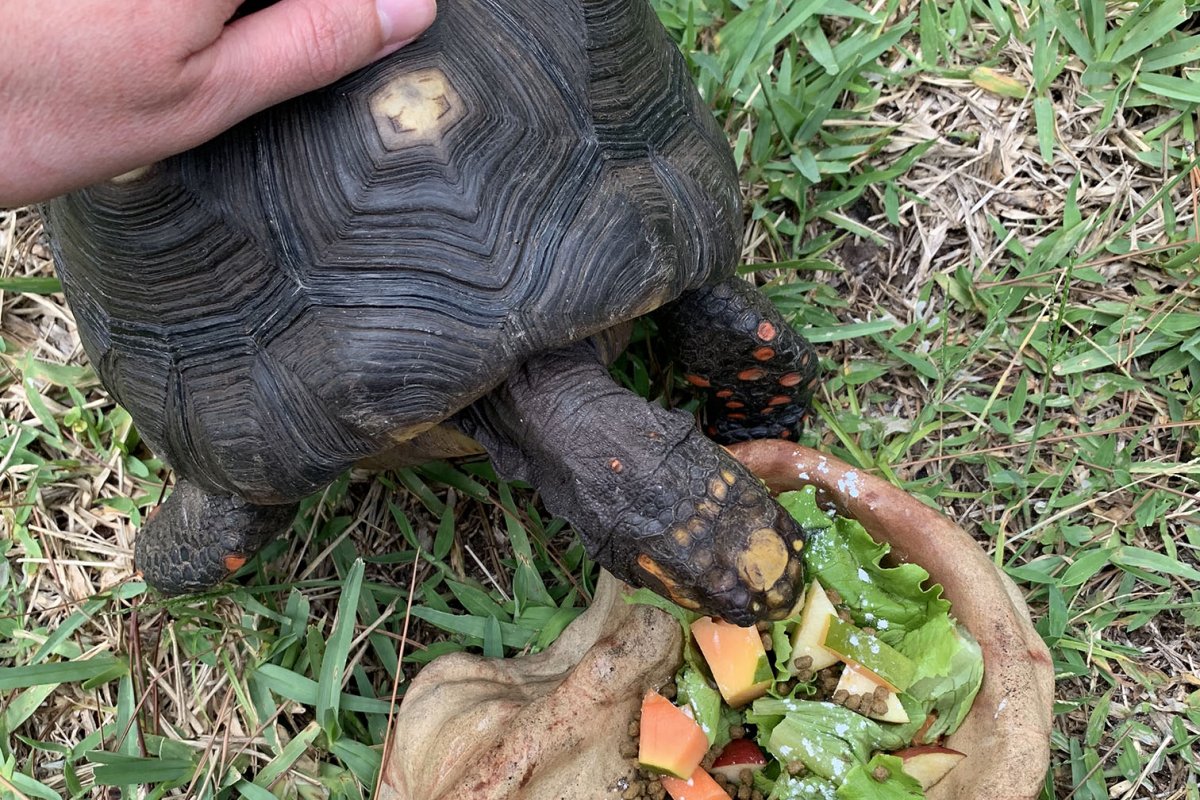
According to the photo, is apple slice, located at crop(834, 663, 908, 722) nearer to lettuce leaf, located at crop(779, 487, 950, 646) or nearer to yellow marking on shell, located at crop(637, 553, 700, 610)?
lettuce leaf, located at crop(779, 487, 950, 646)

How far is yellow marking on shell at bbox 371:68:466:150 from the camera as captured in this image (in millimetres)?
1747

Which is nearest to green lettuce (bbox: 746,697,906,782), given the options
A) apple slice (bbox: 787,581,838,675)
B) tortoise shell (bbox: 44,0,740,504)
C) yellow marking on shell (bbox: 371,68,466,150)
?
apple slice (bbox: 787,581,838,675)

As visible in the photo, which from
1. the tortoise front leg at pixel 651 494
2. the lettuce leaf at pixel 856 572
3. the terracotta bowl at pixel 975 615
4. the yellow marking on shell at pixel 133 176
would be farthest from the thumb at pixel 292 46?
the lettuce leaf at pixel 856 572

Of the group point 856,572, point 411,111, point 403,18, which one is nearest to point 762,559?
point 856,572

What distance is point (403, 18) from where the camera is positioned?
1.72 meters

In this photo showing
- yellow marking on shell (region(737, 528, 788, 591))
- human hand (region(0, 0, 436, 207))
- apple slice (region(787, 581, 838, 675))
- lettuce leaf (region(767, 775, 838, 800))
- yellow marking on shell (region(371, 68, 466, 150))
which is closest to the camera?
human hand (region(0, 0, 436, 207))

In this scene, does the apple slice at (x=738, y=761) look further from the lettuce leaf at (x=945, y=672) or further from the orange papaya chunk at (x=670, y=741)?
the lettuce leaf at (x=945, y=672)

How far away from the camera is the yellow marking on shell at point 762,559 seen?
1876mm

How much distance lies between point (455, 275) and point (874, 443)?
1569mm

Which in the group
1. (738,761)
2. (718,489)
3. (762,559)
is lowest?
(738,761)

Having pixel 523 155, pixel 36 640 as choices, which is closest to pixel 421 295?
pixel 523 155

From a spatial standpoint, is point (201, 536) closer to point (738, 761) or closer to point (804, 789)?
point (738, 761)

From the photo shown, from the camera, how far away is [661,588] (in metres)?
1.96

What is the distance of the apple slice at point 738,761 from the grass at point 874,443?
598 millimetres
